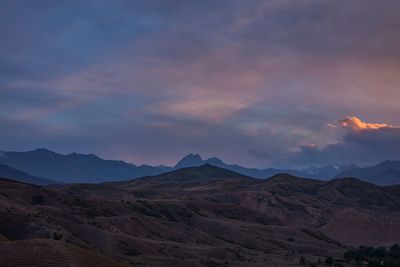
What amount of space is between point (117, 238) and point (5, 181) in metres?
38.1

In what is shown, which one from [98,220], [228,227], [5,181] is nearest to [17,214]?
[98,220]

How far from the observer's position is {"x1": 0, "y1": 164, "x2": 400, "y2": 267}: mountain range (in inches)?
2262

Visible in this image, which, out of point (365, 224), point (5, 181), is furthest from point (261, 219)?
point (5, 181)

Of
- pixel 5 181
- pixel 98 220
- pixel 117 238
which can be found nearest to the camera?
pixel 117 238

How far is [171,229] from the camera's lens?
9088cm

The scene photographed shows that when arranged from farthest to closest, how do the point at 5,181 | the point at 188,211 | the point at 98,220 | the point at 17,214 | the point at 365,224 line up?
1. the point at 365,224
2. the point at 188,211
3. the point at 5,181
4. the point at 98,220
5. the point at 17,214

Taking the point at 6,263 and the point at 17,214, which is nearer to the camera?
the point at 6,263

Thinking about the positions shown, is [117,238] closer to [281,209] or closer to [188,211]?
[188,211]

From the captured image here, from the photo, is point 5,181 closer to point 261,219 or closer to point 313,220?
point 261,219

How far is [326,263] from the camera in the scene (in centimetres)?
7556

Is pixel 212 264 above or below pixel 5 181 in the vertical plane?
below

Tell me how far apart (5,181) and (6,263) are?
204 feet

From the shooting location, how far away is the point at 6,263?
39438mm

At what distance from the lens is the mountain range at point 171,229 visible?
5745cm
